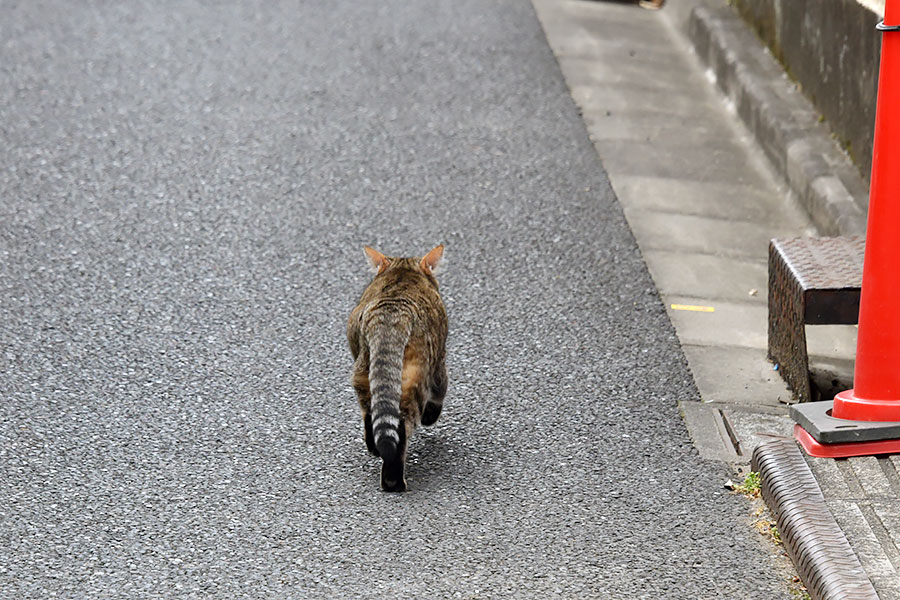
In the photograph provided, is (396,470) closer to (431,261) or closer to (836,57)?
(431,261)

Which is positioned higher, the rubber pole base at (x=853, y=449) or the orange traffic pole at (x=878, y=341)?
the orange traffic pole at (x=878, y=341)

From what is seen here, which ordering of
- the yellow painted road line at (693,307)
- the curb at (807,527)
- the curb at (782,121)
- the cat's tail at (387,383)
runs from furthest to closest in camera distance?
the curb at (782,121), the yellow painted road line at (693,307), the cat's tail at (387,383), the curb at (807,527)

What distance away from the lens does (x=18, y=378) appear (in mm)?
5191

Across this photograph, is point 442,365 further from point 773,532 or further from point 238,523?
point 773,532

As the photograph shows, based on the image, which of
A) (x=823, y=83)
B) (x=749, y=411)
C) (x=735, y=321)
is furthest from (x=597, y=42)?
(x=749, y=411)

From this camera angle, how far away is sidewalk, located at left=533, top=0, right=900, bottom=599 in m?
4.42

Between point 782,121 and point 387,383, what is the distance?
477 cm

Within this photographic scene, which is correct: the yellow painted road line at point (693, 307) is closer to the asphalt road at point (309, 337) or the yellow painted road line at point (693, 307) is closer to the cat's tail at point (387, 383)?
the asphalt road at point (309, 337)

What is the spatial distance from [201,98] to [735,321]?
4.44 meters

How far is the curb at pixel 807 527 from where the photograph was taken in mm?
3762

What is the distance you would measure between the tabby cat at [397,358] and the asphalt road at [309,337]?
21 centimetres

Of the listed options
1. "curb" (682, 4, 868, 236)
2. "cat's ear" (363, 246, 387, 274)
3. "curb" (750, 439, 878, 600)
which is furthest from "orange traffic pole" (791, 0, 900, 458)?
"curb" (682, 4, 868, 236)

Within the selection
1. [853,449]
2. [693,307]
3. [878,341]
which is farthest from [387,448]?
[693,307]

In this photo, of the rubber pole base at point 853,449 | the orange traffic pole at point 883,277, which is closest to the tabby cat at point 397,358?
the rubber pole base at point 853,449
